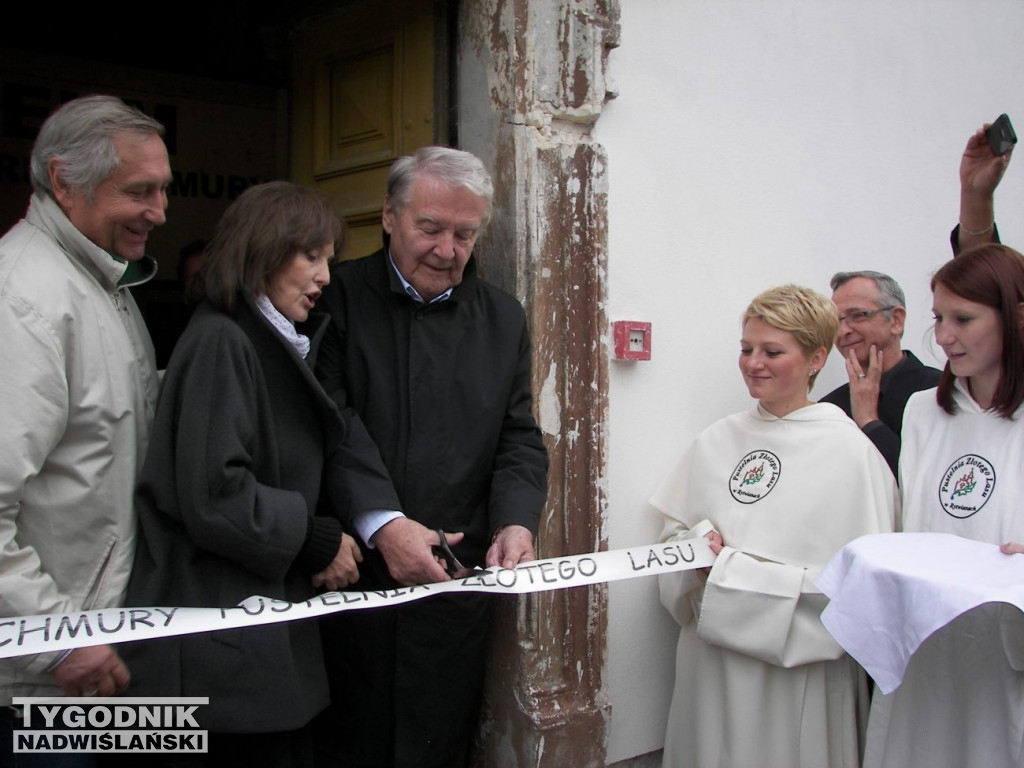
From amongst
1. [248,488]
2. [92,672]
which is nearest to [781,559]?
[248,488]

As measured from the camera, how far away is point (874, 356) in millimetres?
3549

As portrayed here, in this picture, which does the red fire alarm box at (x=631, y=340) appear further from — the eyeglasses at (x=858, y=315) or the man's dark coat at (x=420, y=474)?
the eyeglasses at (x=858, y=315)

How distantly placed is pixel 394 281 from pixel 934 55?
305cm

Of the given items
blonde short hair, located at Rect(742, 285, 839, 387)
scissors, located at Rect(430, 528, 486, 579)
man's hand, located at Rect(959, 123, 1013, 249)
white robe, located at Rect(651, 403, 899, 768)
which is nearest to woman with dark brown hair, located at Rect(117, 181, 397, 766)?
scissors, located at Rect(430, 528, 486, 579)

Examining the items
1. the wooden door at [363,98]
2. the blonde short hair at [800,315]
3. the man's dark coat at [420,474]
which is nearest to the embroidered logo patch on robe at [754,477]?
the blonde short hair at [800,315]

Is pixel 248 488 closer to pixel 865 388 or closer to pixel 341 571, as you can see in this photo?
pixel 341 571

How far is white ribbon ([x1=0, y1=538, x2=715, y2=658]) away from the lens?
201 cm

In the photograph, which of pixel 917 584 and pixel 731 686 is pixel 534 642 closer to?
pixel 731 686

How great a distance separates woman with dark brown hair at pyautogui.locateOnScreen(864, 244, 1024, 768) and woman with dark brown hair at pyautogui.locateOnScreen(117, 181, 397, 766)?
5.27 ft

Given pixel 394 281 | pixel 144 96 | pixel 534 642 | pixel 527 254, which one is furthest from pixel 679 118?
pixel 144 96

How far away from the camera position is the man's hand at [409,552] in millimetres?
2539

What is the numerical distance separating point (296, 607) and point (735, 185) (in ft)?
7.77

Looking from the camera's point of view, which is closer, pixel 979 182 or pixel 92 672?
pixel 92 672

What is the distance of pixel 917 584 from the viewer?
92.4 inches
